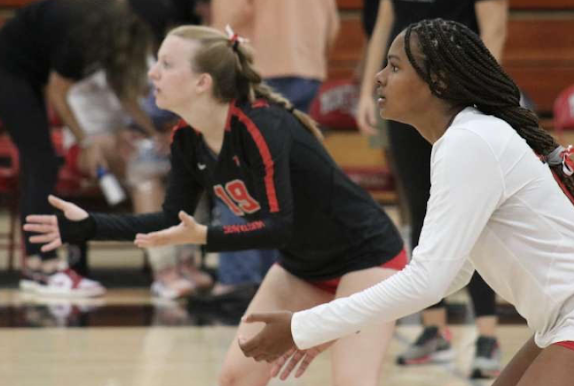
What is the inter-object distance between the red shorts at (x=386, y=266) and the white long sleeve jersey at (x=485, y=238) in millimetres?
943

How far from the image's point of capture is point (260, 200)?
306 cm

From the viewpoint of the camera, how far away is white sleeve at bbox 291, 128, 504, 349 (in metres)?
2.10

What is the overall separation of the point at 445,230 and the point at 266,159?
1.04 meters

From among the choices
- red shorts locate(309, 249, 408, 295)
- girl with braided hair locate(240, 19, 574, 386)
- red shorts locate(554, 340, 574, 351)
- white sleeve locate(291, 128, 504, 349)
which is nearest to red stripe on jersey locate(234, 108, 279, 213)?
red shorts locate(309, 249, 408, 295)

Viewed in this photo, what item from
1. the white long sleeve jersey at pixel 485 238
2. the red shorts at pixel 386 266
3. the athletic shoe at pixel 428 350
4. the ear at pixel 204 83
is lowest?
the athletic shoe at pixel 428 350

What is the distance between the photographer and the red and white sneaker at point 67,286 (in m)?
5.73

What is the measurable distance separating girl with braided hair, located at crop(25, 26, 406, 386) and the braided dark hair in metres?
0.88

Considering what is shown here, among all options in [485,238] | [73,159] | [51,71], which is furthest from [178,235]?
[73,159]

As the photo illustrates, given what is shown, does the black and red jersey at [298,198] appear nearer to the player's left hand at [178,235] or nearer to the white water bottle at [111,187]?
the player's left hand at [178,235]

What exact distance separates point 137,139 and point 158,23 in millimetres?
715

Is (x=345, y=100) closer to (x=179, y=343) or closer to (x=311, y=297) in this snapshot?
(x=179, y=343)

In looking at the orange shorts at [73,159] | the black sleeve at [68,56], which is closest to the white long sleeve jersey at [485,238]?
the black sleeve at [68,56]

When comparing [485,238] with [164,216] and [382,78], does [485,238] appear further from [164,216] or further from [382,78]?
[164,216]

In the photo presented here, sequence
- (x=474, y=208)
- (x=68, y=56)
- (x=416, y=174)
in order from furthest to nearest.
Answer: (x=68, y=56), (x=416, y=174), (x=474, y=208)
